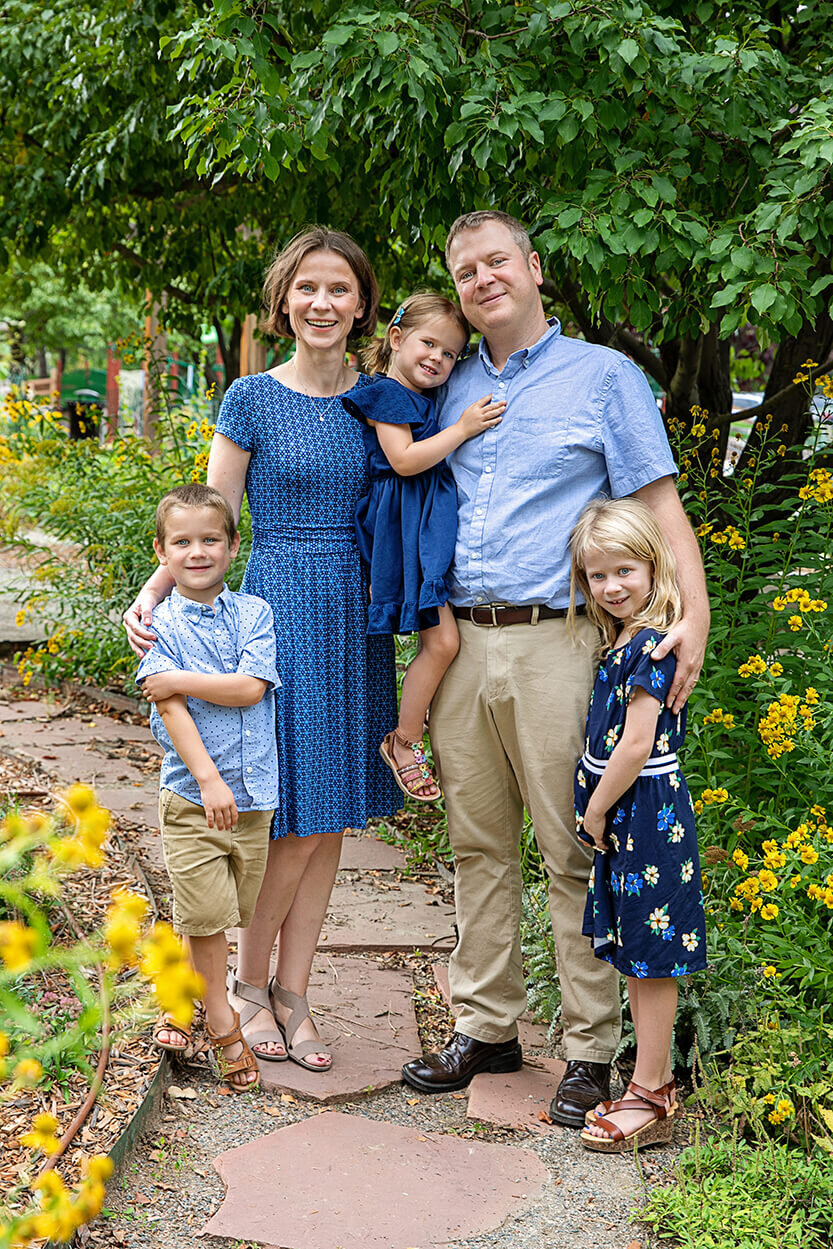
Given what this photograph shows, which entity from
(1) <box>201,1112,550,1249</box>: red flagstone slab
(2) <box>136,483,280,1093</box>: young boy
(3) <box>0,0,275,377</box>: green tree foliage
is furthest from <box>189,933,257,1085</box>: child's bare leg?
(3) <box>0,0,275,377</box>: green tree foliage

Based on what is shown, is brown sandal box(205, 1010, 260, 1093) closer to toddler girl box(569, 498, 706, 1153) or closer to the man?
the man

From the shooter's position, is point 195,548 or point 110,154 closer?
point 195,548

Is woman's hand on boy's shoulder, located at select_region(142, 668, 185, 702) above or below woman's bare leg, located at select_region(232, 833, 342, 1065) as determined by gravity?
above

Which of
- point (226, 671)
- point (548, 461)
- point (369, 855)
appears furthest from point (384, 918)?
point (548, 461)

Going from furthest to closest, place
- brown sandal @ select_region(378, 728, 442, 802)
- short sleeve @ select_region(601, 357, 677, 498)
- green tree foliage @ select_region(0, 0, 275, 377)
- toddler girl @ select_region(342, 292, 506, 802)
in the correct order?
green tree foliage @ select_region(0, 0, 275, 377)
brown sandal @ select_region(378, 728, 442, 802)
toddler girl @ select_region(342, 292, 506, 802)
short sleeve @ select_region(601, 357, 677, 498)

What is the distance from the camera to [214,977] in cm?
279

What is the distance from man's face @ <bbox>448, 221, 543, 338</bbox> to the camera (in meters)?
2.69

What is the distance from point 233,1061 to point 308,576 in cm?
115

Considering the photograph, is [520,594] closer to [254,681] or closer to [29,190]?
[254,681]

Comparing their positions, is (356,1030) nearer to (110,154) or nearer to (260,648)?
(260,648)

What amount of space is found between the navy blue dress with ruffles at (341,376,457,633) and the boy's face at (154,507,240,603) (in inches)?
14.1

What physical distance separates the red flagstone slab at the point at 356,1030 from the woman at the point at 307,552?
0.06 meters

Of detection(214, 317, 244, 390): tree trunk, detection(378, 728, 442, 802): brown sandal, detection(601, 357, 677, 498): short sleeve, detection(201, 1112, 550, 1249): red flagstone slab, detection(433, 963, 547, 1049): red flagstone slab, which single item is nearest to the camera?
detection(201, 1112, 550, 1249): red flagstone slab

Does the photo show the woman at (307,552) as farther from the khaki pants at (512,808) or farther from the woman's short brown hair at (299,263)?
the khaki pants at (512,808)
